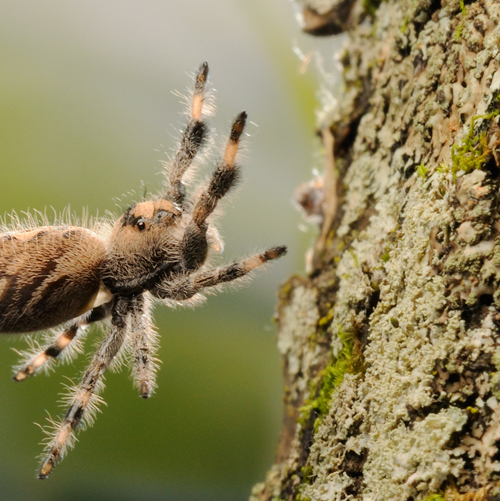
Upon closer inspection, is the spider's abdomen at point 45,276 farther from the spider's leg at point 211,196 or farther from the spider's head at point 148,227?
the spider's leg at point 211,196

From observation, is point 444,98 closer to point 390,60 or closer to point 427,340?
point 390,60

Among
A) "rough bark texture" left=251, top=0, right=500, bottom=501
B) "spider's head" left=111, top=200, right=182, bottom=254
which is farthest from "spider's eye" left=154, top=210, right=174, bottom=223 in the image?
"rough bark texture" left=251, top=0, right=500, bottom=501

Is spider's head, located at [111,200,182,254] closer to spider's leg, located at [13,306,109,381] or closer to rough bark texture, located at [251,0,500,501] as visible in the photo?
spider's leg, located at [13,306,109,381]

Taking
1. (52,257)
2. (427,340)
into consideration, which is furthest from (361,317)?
(52,257)

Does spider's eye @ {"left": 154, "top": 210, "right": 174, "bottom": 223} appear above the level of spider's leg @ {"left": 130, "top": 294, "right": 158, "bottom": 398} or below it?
above

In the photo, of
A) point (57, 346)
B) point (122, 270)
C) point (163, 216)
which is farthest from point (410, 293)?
point (57, 346)

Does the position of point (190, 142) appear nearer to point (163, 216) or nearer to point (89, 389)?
point (163, 216)
